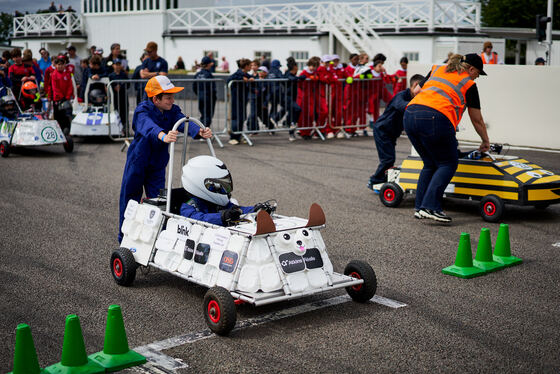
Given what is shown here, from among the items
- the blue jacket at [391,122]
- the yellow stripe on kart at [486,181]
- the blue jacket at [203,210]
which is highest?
the blue jacket at [391,122]

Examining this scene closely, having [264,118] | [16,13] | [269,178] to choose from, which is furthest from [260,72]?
[16,13]

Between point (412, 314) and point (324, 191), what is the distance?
5.51m

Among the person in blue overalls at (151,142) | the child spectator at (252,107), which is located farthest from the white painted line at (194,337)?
the child spectator at (252,107)

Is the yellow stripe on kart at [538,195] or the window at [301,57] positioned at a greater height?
the window at [301,57]

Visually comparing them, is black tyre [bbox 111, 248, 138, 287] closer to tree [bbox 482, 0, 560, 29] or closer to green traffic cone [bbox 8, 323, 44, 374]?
green traffic cone [bbox 8, 323, 44, 374]

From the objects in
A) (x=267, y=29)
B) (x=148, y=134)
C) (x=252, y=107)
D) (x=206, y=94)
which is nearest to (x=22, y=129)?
(x=206, y=94)

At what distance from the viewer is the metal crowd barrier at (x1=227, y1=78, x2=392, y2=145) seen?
1705 centimetres

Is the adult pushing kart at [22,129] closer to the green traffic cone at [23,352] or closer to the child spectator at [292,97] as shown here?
the child spectator at [292,97]

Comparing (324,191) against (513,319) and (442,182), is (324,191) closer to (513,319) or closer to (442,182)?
(442,182)

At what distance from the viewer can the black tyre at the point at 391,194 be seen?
9.91 metres

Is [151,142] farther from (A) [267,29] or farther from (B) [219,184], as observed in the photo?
(A) [267,29]

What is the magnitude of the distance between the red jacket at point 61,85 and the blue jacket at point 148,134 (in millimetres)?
10196

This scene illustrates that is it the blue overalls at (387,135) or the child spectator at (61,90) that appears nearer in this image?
the blue overalls at (387,135)

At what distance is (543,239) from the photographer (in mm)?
8289
